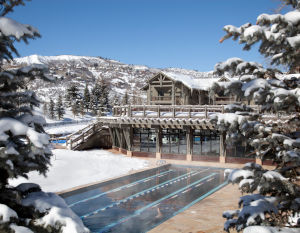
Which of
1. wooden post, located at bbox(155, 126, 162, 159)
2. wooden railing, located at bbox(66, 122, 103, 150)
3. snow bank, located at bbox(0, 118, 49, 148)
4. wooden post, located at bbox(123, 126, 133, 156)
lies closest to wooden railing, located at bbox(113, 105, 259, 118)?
wooden post, located at bbox(123, 126, 133, 156)

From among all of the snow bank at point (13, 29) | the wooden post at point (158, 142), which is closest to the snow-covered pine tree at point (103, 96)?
the wooden post at point (158, 142)

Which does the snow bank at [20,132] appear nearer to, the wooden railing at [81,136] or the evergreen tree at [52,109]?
the wooden railing at [81,136]

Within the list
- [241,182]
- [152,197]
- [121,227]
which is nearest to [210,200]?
[152,197]

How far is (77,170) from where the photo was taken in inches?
766

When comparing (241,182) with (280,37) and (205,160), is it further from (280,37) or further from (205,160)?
(205,160)

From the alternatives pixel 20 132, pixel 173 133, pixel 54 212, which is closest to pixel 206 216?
pixel 54 212

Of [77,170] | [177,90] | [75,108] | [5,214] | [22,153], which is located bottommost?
[77,170]

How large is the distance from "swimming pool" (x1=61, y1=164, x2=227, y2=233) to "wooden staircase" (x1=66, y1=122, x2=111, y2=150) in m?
9.57

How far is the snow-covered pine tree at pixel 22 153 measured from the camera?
4.83m

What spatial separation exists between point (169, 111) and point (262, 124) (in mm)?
20687

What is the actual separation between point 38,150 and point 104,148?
87.8 ft

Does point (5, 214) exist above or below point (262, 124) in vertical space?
below

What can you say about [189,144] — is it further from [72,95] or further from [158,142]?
[72,95]

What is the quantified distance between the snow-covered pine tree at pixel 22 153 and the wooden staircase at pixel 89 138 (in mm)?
22065
